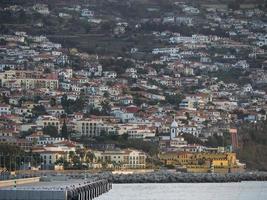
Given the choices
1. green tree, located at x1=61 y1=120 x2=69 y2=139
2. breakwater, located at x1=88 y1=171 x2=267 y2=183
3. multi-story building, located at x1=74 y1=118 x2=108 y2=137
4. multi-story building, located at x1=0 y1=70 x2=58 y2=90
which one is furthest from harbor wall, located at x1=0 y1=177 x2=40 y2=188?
multi-story building, located at x1=0 y1=70 x2=58 y2=90

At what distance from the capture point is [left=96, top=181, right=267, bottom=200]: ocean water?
64.4 meters

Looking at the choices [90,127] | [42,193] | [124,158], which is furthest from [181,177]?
[42,193]

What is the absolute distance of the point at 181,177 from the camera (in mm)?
88188

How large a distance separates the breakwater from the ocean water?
2486 millimetres

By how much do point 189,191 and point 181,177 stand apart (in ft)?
52.3

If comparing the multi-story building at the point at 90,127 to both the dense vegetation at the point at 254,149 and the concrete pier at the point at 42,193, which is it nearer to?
the dense vegetation at the point at 254,149

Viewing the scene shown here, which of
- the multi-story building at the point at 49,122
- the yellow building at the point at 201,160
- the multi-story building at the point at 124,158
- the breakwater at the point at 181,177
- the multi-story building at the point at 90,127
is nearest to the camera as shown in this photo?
the breakwater at the point at 181,177

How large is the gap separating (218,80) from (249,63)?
673cm

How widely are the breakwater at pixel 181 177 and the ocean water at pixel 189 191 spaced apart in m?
2.49

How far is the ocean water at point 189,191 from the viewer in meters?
64.4

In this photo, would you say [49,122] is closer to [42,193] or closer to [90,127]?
[90,127]

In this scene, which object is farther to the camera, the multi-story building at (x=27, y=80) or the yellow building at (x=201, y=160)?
the multi-story building at (x=27, y=80)

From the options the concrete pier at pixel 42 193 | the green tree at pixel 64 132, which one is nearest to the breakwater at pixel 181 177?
the green tree at pixel 64 132

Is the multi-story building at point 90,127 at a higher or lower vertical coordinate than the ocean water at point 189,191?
lower
